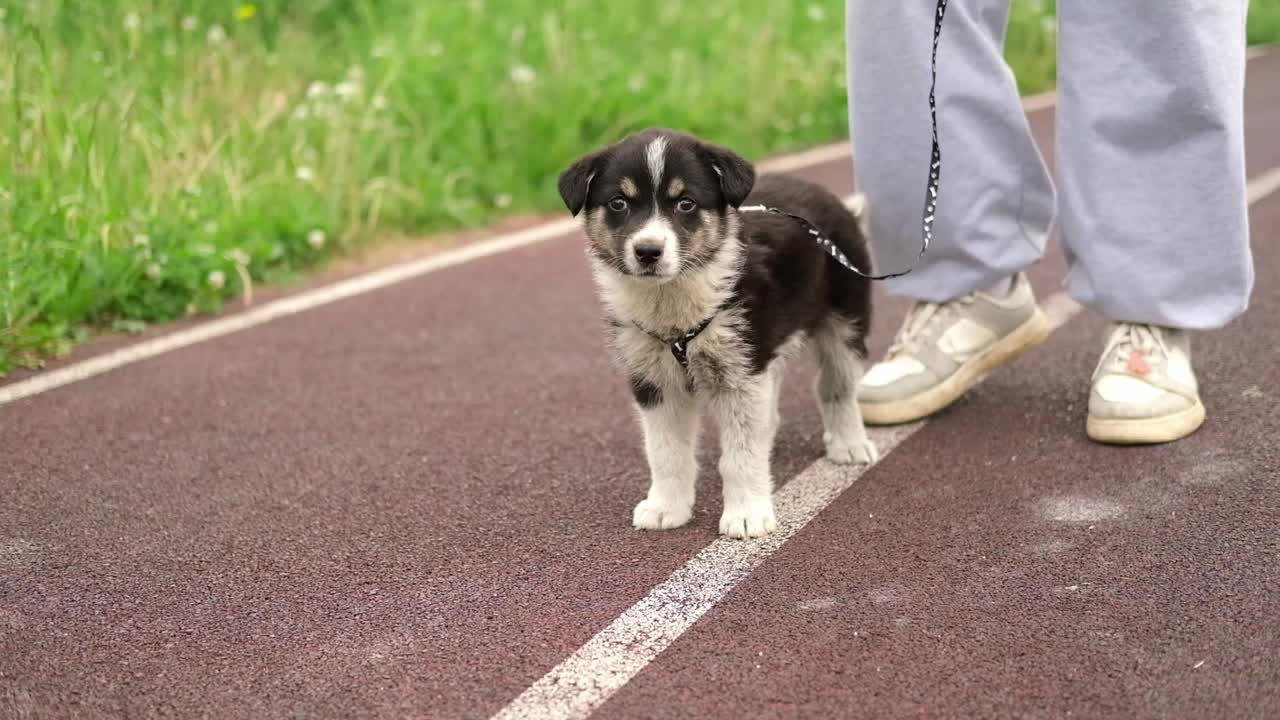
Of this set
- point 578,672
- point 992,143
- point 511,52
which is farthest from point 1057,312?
point 511,52

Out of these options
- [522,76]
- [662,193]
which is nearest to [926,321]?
[662,193]

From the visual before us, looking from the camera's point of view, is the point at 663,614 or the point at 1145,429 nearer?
the point at 663,614

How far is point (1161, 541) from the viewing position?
3.81 metres

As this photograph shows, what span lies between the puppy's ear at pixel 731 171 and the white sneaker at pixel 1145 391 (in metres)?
Result: 1.47

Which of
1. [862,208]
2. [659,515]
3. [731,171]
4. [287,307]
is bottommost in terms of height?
[287,307]

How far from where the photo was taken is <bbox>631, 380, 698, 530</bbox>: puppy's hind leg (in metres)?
4.11

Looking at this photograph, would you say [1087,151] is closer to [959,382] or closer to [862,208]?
[862,208]

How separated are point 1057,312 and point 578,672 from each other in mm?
3752

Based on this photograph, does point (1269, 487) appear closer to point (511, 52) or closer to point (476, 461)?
point (476, 461)

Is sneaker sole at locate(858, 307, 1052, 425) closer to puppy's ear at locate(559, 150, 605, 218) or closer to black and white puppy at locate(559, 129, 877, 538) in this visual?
black and white puppy at locate(559, 129, 877, 538)

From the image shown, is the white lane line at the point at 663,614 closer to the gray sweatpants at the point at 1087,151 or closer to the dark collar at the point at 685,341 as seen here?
the dark collar at the point at 685,341

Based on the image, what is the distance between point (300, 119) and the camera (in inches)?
335

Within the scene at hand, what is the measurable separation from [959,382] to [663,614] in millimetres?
1952

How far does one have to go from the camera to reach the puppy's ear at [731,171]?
3.99 meters
